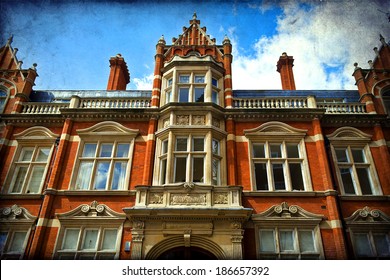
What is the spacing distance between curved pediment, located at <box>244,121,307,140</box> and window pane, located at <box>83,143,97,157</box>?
6179 mm

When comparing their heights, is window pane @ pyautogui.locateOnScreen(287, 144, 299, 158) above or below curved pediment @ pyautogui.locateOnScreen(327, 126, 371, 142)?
below

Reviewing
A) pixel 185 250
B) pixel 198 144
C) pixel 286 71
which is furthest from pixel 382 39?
pixel 185 250

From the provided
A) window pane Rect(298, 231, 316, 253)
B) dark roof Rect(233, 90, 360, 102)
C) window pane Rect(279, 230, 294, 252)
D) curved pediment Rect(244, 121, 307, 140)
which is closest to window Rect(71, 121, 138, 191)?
curved pediment Rect(244, 121, 307, 140)

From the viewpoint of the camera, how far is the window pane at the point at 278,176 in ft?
36.1

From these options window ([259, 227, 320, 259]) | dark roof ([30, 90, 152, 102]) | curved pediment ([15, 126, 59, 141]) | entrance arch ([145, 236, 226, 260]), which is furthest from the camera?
dark roof ([30, 90, 152, 102])

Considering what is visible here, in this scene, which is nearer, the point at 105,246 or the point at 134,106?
the point at 105,246

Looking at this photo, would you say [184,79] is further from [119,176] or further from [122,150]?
[119,176]

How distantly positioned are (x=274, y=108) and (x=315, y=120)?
171cm

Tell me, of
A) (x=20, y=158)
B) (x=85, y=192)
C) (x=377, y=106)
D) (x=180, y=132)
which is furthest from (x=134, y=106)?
(x=377, y=106)

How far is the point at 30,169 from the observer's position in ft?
38.1

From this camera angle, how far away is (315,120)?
472 inches

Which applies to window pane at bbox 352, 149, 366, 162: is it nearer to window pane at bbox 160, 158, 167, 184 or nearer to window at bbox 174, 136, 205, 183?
window at bbox 174, 136, 205, 183

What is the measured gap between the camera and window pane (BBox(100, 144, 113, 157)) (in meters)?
11.8

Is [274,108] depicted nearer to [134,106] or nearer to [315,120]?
[315,120]
